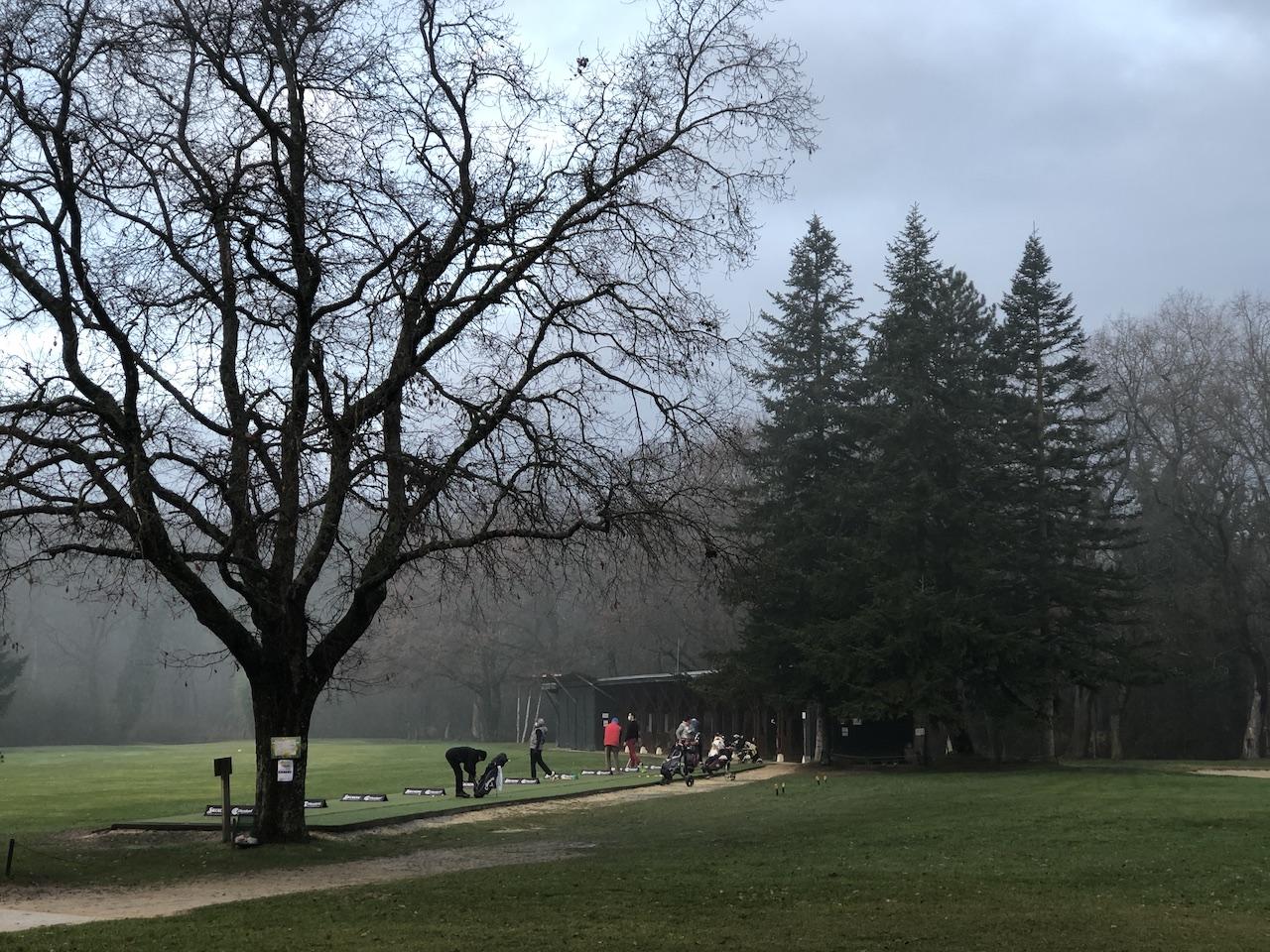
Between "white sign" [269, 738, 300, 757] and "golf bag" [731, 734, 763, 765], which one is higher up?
"white sign" [269, 738, 300, 757]

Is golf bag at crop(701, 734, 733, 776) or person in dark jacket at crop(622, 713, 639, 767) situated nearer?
golf bag at crop(701, 734, 733, 776)

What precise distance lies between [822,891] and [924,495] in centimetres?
2686

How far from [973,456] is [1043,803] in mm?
18295

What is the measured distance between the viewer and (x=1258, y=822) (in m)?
19.5

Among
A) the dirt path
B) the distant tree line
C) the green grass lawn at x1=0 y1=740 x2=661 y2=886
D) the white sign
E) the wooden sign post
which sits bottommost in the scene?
the green grass lawn at x1=0 y1=740 x2=661 y2=886

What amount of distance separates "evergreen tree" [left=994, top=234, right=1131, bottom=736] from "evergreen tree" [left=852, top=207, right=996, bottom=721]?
1328 millimetres

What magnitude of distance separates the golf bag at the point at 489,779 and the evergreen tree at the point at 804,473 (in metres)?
12.3

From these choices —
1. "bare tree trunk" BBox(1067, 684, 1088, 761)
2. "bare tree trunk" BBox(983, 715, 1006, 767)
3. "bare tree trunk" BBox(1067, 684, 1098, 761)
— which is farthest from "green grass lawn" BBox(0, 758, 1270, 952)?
"bare tree trunk" BBox(1067, 684, 1088, 761)

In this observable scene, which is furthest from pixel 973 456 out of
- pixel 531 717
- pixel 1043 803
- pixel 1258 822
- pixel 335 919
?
pixel 531 717

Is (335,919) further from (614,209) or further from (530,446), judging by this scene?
(614,209)

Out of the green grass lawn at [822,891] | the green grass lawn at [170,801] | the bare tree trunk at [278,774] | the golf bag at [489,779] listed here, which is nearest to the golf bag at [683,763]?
the green grass lawn at [170,801]

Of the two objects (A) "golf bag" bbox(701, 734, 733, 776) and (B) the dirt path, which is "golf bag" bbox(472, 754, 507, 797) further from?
(A) "golf bag" bbox(701, 734, 733, 776)

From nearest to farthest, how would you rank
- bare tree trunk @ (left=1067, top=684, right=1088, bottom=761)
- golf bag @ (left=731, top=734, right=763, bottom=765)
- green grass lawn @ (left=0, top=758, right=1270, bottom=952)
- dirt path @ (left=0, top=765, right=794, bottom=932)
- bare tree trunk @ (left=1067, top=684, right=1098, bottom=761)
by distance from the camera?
green grass lawn @ (left=0, top=758, right=1270, bottom=952)
dirt path @ (left=0, top=765, right=794, bottom=932)
golf bag @ (left=731, top=734, right=763, bottom=765)
bare tree trunk @ (left=1067, top=684, right=1098, bottom=761)
bare tree trunk @ (left=1067, top=684, right=1088, bottom=761)

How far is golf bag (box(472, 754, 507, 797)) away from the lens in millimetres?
27609
